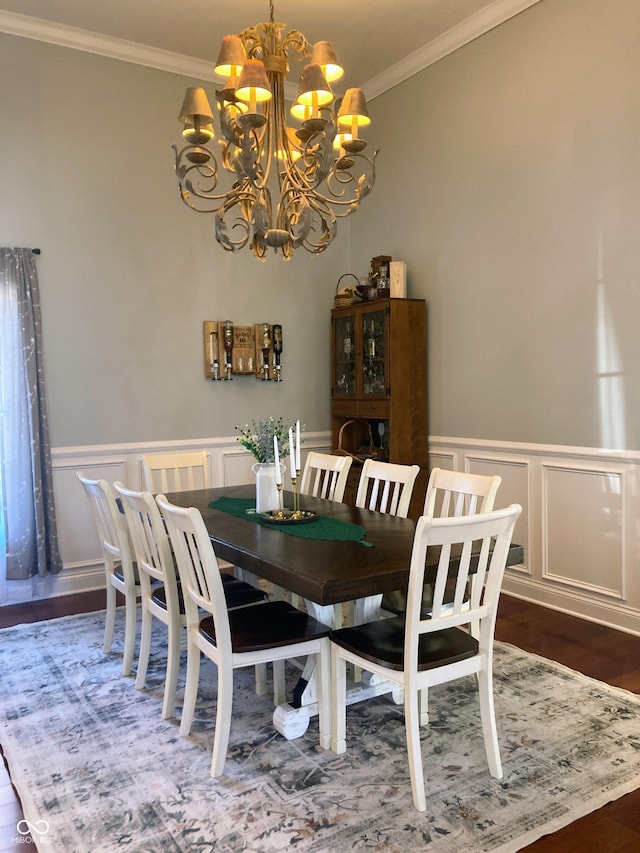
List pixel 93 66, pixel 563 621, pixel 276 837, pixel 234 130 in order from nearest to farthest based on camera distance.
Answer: pixel 276 837
pixel 234 130
pixel 563 621
pixel 93 66

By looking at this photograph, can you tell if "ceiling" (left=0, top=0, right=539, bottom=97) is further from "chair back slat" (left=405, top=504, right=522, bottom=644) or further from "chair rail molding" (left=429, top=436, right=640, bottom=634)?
"chair back slat" (left=405, top=504, right=522, bottom=644)

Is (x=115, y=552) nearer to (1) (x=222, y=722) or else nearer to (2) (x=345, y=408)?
(1) (x=222, y=722)

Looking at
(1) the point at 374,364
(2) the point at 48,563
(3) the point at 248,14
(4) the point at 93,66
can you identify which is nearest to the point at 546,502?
(1) the point at 374,364

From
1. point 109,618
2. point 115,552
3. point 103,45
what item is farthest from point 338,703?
point 103,45

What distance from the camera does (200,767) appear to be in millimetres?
2318

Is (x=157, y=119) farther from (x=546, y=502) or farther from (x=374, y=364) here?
(x=546, y=502)

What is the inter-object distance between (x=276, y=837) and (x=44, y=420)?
2.97m

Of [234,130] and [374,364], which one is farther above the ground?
[234,130]

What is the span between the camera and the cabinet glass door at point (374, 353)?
471cm

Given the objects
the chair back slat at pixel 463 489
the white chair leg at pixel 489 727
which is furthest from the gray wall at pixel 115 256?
the white chair leg at pixel 489 727

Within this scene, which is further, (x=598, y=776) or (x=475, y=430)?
(x=475, y=430)

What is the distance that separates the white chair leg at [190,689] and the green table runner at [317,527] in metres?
0.57

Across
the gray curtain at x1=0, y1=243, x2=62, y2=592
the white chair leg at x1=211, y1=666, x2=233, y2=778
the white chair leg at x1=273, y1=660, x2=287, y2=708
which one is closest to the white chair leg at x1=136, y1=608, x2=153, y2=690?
the white chair leg at x1=273, y1=660, x2=287, y2=708

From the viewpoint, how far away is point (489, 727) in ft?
7.38
